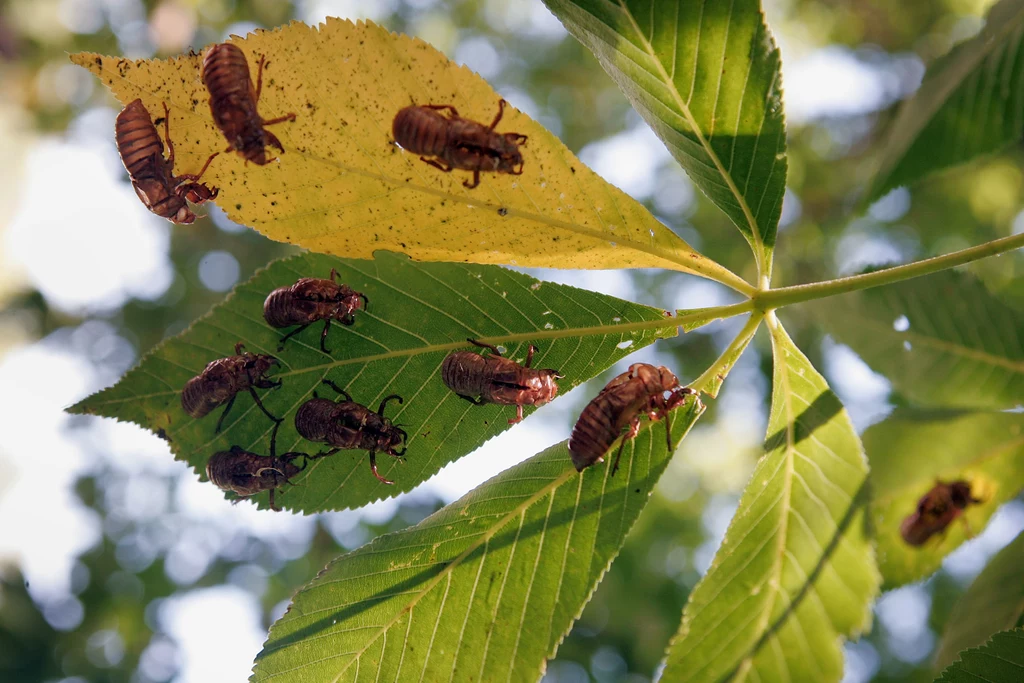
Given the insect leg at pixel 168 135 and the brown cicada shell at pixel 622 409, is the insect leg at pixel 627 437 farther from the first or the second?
the insect leg at pixel 168 135

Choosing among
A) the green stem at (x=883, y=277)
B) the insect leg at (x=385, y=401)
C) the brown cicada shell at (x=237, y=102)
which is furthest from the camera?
the insect leg at (x=385, y=401)

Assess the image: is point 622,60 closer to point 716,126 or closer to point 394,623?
point 716,126

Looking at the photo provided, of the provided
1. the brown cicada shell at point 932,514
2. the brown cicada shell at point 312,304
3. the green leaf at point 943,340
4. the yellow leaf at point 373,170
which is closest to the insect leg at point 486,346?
the yellow leaf at point 373,170

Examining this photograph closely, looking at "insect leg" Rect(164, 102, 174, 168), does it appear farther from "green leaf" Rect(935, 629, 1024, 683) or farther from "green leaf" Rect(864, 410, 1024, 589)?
"green leaf" Rect(864, 410, 1024, 589)

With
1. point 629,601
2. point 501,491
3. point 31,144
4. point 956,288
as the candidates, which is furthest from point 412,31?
point 501,491

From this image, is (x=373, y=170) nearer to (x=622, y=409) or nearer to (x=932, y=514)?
(x=622, y=409)

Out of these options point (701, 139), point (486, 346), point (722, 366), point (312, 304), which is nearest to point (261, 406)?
point (312, 304)
